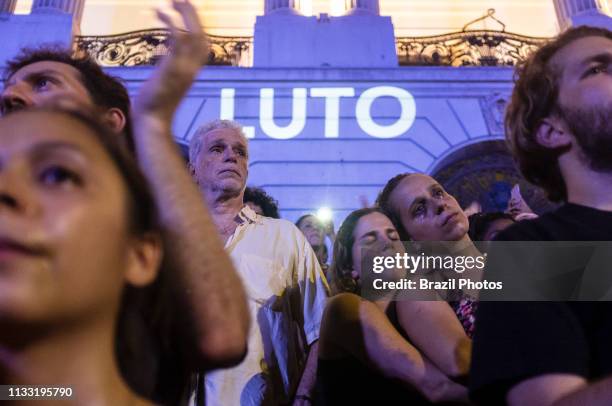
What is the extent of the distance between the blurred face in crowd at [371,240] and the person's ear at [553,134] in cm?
93

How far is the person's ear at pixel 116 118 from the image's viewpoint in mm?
1731

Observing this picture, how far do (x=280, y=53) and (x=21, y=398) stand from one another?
31.9 feet

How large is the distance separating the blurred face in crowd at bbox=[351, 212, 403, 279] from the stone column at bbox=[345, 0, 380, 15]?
28.8ft

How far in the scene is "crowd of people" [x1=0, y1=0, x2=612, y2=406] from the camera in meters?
1.00

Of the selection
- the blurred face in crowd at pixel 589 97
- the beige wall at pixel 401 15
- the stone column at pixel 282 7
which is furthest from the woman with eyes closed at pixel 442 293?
the beige wall at pixel 401 15

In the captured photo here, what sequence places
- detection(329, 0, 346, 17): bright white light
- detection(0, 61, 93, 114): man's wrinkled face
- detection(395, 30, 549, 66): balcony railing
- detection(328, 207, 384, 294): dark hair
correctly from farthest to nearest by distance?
detection(329, 0, 346, 17): bright white light, detection(395, 30, 549, 66): balcony railing, detection(328, 207, 384, 294): dark hair, detection(0, 61, 93, 114): man's wrinkled face

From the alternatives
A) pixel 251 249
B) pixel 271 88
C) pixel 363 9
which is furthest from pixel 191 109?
pixel 251 249

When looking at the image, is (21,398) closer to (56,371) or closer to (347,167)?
(56,371)

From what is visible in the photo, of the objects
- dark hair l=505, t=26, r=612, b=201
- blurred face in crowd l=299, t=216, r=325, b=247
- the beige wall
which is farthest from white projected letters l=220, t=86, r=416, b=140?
dark hair l=505, t=26, r=612, b=201

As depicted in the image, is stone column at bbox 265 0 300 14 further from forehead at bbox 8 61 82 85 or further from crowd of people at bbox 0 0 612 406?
forehead at bbox 8 61 82 85

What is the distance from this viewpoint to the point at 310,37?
1041 centimetres

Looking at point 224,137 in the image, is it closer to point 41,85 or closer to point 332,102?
point 41,85

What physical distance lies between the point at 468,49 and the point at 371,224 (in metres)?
9.43

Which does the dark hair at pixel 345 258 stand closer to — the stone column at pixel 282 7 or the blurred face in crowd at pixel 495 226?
the blurred face in crowd at pixel 495 226
